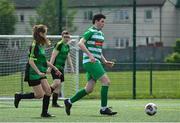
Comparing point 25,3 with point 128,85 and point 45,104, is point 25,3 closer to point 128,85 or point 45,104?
point 128,85

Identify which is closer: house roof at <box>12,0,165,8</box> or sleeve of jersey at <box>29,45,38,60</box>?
sleeve of jersey at <box>29,45,38,60</box>

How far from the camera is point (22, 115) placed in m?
11.6

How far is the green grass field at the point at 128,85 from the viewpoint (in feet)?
64.2

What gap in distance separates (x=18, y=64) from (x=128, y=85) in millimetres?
5792

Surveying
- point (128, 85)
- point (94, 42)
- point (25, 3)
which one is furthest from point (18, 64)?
point (94, 42)

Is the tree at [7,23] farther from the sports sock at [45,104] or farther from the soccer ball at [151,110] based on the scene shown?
the soccer ball at [151,110]

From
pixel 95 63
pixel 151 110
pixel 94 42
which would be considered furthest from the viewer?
Result: pixel 94 42

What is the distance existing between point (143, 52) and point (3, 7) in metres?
21.9

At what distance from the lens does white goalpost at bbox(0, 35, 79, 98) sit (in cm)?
1806

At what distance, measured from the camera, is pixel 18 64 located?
62.3 ft

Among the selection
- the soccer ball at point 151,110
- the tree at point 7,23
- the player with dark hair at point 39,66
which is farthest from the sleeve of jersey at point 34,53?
the tree at point 7,23

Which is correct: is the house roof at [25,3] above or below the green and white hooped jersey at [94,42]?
above

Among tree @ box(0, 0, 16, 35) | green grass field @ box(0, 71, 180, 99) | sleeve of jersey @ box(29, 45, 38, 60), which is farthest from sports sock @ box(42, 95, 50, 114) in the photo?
tree @ box(0, 0, 16, 35)

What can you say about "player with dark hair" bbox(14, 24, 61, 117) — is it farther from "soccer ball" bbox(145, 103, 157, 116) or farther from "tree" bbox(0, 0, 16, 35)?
"tree" bbox(0, 0, 16, 35)
